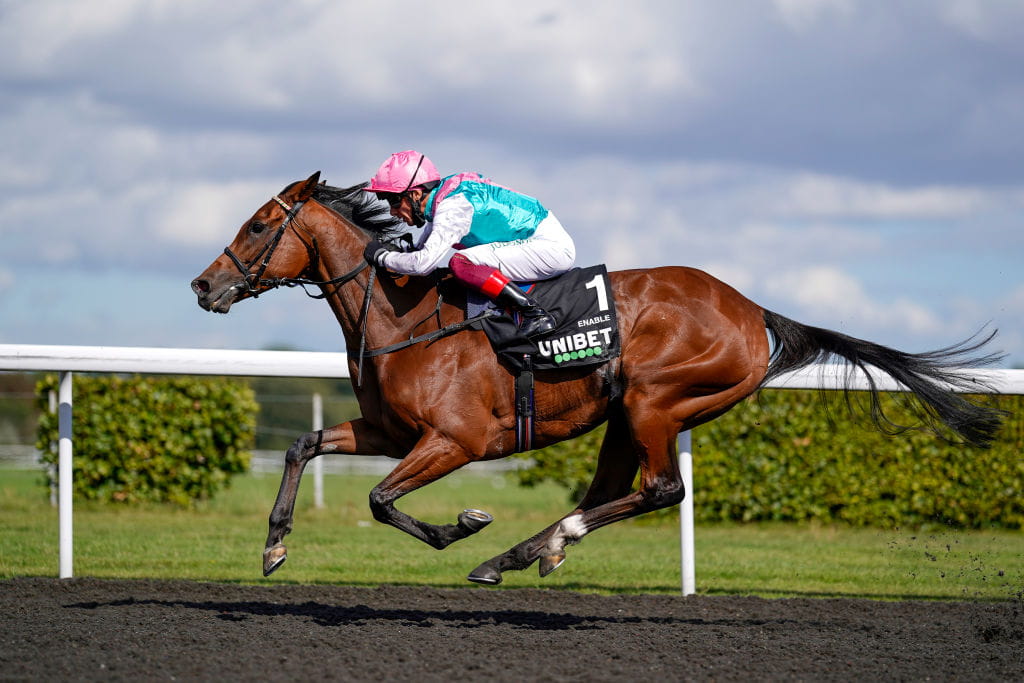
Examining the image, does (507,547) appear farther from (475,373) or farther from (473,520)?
(475,373)

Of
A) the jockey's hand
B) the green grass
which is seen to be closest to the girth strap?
the jockey's hand

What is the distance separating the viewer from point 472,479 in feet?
70.5

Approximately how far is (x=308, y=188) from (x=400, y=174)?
0.44m

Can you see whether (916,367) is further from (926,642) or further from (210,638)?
(210,638)

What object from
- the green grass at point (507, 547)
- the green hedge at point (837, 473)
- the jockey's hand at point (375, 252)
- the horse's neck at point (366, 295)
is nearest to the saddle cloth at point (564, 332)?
the horse's neck at point (366, 295)

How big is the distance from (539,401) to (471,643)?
1085 millimetres

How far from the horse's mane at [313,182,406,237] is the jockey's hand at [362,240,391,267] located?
0.76ft

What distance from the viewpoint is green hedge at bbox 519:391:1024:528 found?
895 cm

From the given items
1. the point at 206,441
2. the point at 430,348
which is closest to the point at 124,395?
the point at 206,441

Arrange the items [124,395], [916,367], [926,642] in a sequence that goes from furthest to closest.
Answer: [124,395]
[916,367]
[926,642]

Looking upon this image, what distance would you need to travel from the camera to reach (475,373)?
4.55 meters

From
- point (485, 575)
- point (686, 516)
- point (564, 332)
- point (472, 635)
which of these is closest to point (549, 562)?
point (485, 575)

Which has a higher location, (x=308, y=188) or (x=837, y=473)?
(x=308, y=188)

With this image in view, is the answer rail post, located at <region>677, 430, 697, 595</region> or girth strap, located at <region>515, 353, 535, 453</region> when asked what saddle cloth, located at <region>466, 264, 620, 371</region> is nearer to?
girth strap, located at <region>515, 353, 535, 453</region>
